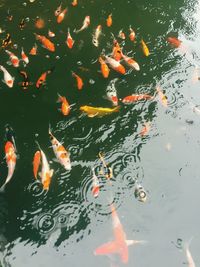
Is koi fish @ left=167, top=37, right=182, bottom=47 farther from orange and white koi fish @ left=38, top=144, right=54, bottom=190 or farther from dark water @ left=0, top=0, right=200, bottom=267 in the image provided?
orange and white koi fish @ left=38, top=144, right=54, bottom=190

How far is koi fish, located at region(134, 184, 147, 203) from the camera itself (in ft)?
12.9

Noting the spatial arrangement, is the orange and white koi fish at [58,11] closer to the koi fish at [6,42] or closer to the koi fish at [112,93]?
the koi fish at [6,42]

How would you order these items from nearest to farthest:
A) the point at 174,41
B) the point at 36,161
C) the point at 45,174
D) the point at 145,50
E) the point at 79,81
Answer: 1. the point at 45,174
2. the point at 36,161
3. the point at 79,81
4. the point at 145,50
5. the point at 174,41

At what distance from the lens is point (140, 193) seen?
3.98m

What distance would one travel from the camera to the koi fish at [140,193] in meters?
3.94

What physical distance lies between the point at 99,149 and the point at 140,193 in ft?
2.26

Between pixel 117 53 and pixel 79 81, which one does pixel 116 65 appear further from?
pixel 79 81

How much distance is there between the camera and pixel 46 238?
142 inches

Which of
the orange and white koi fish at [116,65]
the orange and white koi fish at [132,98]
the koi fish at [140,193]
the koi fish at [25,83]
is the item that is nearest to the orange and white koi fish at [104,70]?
the orange and white koi fish at [116,65]

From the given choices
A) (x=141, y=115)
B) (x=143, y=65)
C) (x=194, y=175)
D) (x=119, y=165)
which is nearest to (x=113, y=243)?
(x=119, y=165)

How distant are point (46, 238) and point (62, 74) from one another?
2.25m

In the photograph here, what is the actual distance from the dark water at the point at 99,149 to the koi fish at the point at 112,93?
6cm

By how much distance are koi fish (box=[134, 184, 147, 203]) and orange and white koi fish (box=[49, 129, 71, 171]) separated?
2.35 ft

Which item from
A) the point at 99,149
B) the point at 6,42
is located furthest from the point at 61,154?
the point at 6,42
